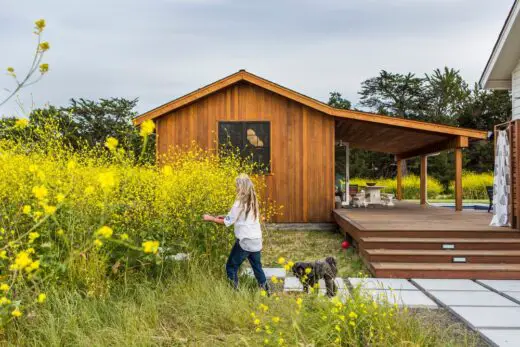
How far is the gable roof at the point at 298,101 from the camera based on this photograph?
10.8 m

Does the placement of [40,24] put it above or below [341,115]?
below

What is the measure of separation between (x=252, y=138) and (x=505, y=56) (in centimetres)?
577

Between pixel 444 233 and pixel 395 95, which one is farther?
pixel 395 95

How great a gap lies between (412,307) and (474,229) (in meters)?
3.68

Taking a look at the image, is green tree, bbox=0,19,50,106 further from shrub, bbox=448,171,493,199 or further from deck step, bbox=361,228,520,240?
shrub, bbox=448,171,493,199

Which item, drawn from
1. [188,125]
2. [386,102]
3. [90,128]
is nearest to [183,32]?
[188,125]

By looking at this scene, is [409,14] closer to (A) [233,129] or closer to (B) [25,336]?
(A) [233,129]

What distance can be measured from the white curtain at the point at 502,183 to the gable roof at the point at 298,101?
2.14 m

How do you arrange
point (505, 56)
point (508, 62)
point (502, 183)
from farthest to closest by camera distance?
point (508, 62)
point (505, 56)
point (502, 183)

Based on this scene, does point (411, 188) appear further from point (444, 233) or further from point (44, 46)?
point (44, 46)

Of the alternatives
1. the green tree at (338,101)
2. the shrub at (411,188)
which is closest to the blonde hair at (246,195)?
the shrub at (411,188)

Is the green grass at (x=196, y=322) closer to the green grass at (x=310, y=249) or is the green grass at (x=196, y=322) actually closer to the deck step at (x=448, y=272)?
the deck step at (x=448, y=272)

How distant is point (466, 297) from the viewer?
514 centimetres

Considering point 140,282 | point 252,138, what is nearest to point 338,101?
point 252,138
